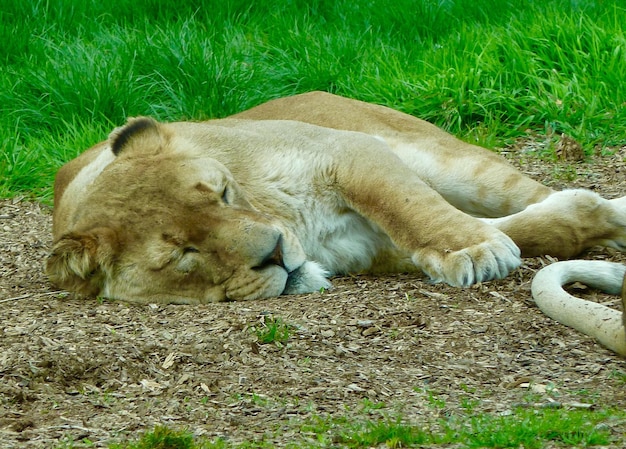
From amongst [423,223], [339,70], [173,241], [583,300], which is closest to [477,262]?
[423,223]

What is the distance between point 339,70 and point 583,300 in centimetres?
394

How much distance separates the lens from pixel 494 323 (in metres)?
3.79

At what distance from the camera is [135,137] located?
4.45 metres

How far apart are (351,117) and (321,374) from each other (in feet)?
7.34

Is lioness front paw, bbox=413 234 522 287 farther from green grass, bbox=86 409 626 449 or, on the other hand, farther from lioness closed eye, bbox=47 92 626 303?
green grass, bbox=86 409 626 449

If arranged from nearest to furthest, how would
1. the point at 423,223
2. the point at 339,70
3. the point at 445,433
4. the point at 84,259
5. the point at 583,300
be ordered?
the point at 445,433 → the point at 583,300 → the point at 84,259 → the point at 423,223 → the point at 339,70

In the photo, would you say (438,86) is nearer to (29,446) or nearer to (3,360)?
(3,360)

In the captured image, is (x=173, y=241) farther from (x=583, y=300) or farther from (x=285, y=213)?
(x=583, y=300)

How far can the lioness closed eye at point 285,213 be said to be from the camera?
4035 millimetres

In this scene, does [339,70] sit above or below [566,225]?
below

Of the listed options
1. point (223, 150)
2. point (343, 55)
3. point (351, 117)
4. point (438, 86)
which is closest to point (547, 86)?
point (438, 86)

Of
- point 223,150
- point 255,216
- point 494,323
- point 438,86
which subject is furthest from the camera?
point 438,86

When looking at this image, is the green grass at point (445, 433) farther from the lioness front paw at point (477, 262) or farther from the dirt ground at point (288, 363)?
the lioness front paw at point (477, 262)

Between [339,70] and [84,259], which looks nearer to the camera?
[84,259]
